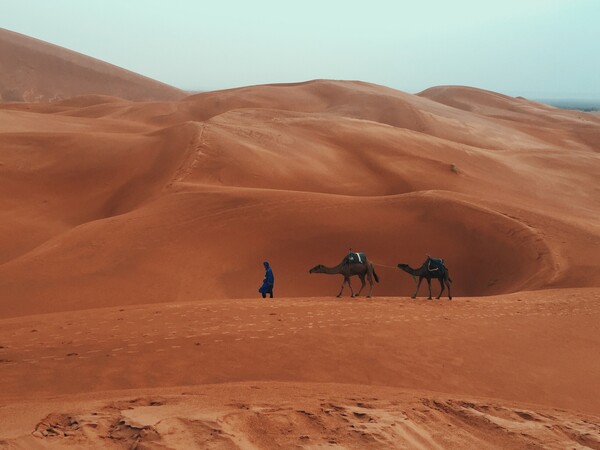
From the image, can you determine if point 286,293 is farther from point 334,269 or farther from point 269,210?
point 269,210

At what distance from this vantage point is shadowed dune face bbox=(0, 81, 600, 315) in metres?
15.1

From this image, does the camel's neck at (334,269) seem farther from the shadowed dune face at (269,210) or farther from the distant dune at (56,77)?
the distant dune at (56,77)

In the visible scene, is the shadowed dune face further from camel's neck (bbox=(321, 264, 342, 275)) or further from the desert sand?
camel's neck (bbox=(321, 264, 342, 275))

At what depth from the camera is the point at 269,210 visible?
18.2 meters

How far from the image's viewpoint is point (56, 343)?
8641 millimetres

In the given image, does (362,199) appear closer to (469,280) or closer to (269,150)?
(469,280)

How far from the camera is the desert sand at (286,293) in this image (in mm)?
6020

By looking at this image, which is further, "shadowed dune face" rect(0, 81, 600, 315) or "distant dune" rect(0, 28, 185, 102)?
"distant dune" rect(0, 28, 185, 102)

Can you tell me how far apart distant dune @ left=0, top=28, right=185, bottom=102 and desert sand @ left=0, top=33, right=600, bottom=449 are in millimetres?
51799

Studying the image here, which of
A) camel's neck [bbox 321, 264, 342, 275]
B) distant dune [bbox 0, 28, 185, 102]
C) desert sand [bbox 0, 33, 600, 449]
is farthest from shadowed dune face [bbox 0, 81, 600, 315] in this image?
distant dune [bbox 0, 28, 185, 102]

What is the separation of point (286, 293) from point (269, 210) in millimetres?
3513

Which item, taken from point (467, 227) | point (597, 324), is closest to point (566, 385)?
point (597, 324)

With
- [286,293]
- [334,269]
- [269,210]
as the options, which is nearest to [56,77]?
[269,210]

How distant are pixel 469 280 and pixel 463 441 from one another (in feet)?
35.8
